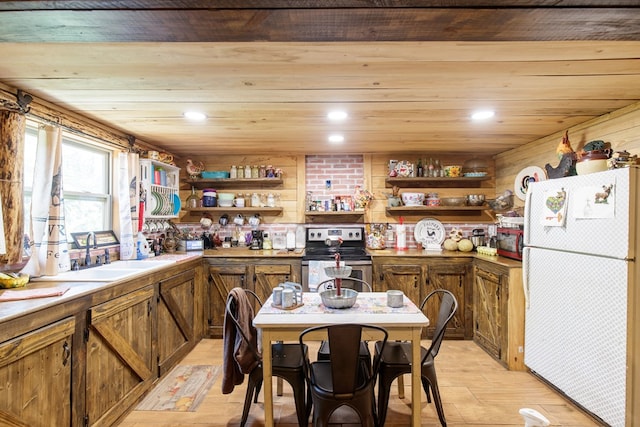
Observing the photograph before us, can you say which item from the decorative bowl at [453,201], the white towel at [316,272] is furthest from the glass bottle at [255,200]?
the decorative bowl at [453,201]

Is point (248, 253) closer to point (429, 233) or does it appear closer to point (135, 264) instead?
point (135, 264)

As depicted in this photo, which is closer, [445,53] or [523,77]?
[445,53]

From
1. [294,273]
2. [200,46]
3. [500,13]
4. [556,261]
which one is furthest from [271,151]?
[500,13]

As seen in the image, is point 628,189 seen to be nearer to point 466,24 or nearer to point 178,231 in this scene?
point 466,24

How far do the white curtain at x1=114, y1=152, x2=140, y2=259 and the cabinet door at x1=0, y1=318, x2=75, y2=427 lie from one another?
54.6 inches

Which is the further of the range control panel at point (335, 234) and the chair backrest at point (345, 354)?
the range control panel at point (335, 234)

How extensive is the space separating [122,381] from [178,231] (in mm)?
2173

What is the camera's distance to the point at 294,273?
374 cm

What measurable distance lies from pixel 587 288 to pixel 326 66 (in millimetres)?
2099

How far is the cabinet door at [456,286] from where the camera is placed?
368cm

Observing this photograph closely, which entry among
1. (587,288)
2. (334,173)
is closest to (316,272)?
(334,173)

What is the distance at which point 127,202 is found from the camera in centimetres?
312

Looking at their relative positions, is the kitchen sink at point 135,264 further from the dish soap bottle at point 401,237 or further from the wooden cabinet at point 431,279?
the dish soap bottle at point 401,237

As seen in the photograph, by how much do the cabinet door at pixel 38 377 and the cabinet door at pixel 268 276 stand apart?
78.5 inches
